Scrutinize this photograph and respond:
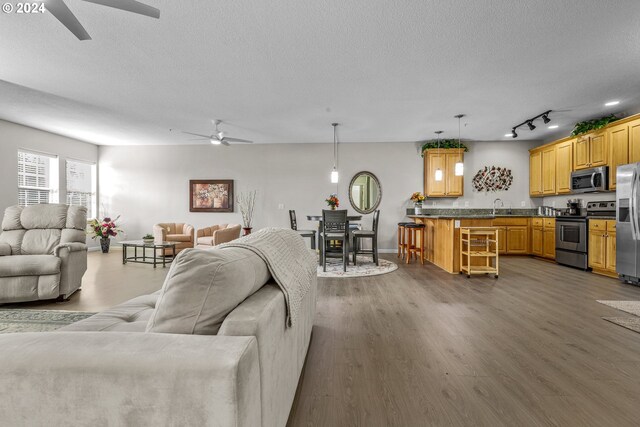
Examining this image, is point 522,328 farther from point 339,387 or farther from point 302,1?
point 302,1

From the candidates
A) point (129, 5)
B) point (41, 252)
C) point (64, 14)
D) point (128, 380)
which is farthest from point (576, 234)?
point (41, 252)

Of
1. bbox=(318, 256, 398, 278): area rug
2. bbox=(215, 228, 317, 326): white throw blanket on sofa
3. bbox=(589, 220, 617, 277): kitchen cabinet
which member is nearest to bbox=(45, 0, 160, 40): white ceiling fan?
bbox=(215, 228, 317, 326): white throw blanket on sofa

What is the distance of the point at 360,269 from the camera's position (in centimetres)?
496

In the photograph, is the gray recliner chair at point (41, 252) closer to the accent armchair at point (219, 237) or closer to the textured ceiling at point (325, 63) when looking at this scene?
the textured ceiling at point (325, 63)

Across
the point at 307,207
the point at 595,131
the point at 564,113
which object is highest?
the point at 564,113

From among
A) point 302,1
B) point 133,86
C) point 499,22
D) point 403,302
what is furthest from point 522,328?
point 133,86

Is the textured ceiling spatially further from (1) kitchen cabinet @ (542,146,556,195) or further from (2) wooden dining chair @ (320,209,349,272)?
(2) wooden dining chair @ (320,209,349,272)

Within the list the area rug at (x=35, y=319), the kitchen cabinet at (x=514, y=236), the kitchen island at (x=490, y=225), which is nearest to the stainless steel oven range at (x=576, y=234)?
the kitchen island at (x=490, y=225)

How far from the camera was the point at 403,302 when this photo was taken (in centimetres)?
321

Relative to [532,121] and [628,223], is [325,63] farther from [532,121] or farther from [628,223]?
[628,223]

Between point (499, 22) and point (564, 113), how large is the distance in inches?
135

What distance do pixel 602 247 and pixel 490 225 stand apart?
1.71 meters

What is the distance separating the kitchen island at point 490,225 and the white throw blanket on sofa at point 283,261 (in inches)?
143

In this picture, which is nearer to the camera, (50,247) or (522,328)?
(522,328)
